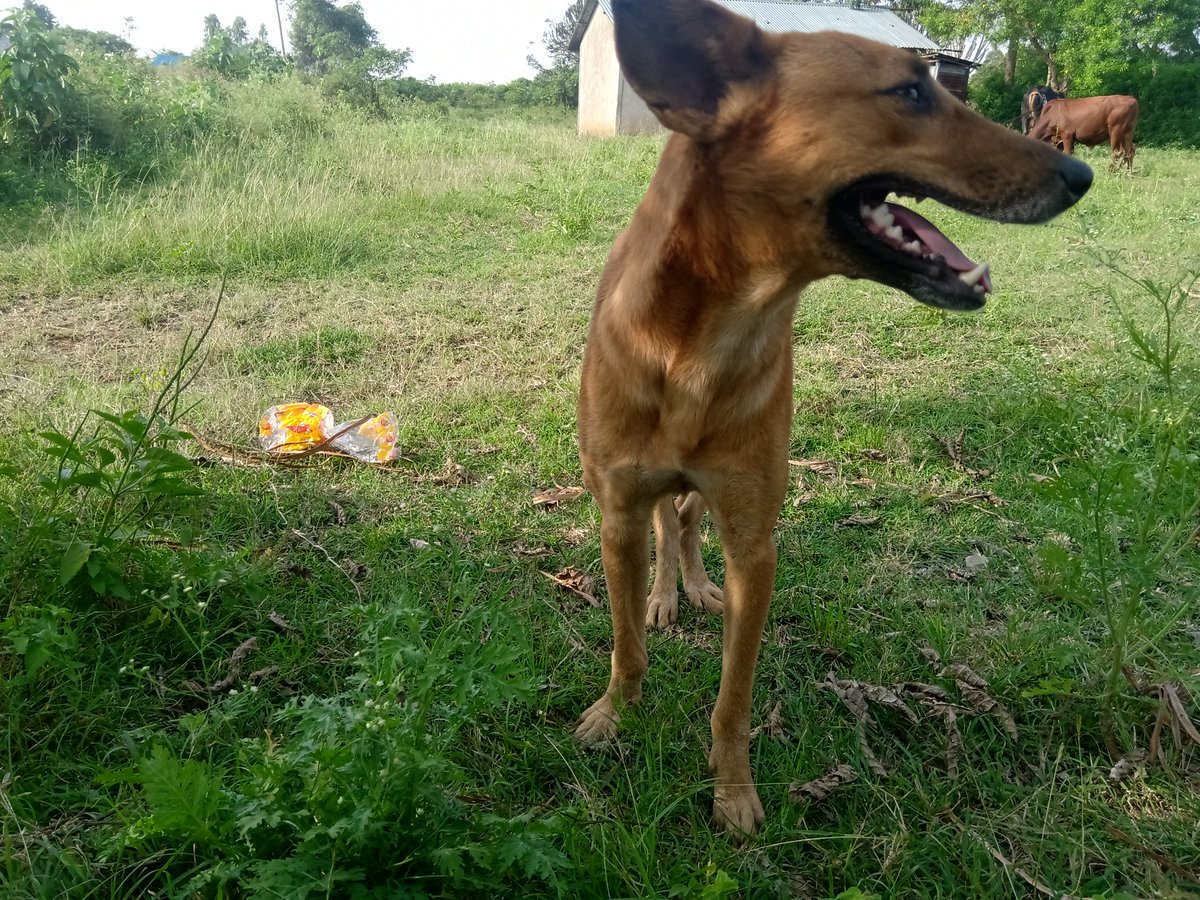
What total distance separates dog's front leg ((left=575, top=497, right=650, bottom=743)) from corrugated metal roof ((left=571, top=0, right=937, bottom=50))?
85.6ft

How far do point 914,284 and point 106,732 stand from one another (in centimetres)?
232

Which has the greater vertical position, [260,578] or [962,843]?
[260,578]

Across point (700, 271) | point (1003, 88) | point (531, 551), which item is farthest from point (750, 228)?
point (1003, 88)

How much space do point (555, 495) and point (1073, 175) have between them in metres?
2.28

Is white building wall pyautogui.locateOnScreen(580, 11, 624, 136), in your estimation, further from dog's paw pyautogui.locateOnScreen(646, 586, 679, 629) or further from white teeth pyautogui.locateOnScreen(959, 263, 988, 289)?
white teeth pyautogui.locateOnScreen(959, 263, 988, 289)

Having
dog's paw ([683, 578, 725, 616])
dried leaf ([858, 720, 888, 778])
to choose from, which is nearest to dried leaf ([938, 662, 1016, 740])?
dried leaf ([858, 720, 888, 778])

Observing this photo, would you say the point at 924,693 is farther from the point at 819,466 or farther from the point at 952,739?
the point at 819,466

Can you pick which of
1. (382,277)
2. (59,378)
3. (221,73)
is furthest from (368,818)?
(221,73)

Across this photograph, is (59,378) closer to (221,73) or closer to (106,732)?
(106,732)

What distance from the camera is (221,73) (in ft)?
52.6

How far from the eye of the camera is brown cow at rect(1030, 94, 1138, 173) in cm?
1645

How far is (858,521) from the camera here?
11.0ft

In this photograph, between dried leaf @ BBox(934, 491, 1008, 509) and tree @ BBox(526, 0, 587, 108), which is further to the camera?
tree @ BBox(526, 0, 587, 108)

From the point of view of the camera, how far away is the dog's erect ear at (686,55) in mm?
1736
